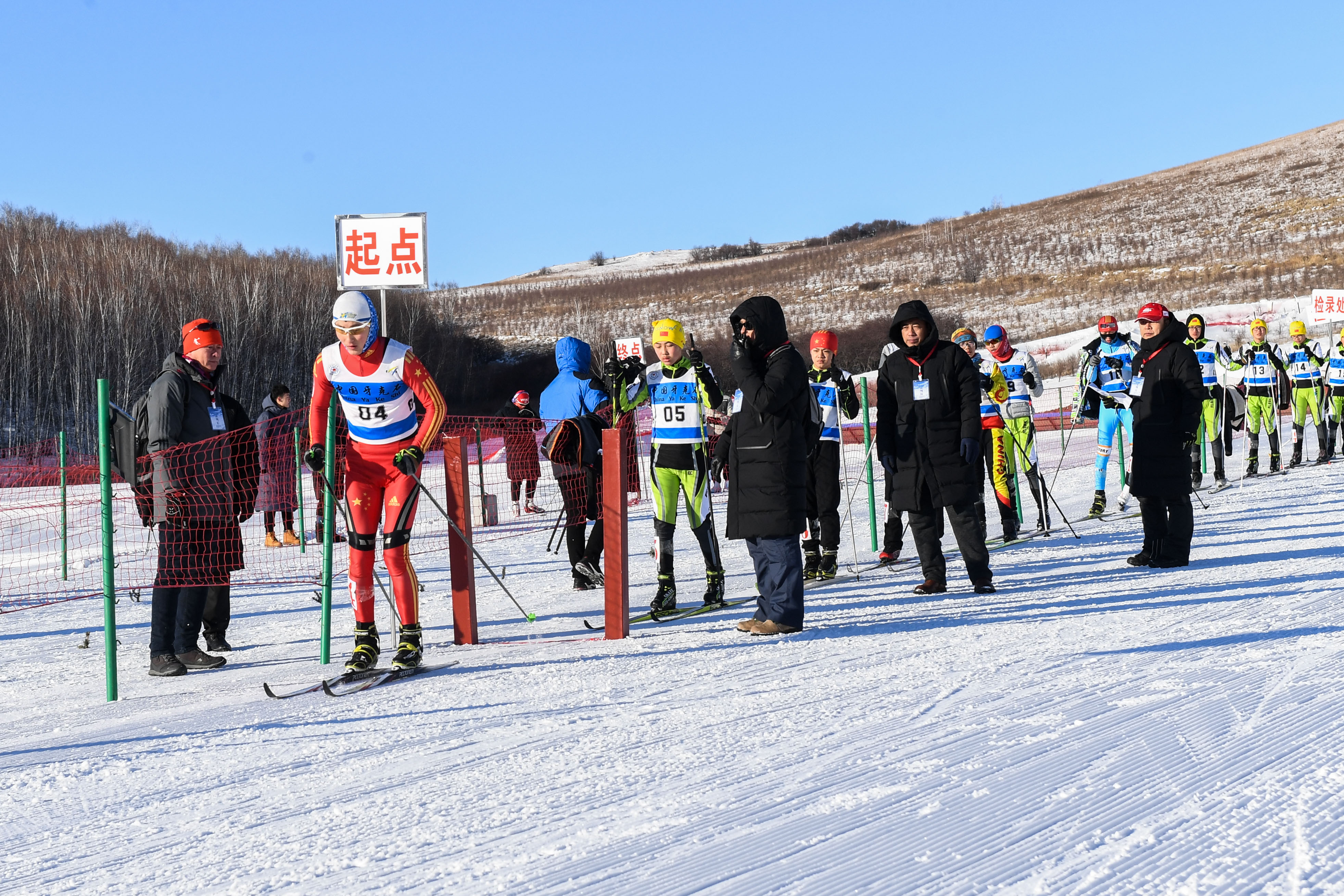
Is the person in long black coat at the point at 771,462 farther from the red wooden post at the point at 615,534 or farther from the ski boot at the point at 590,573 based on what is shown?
the ski boot at the point at 590,573

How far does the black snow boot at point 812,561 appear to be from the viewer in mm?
8172

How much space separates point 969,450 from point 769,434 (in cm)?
158

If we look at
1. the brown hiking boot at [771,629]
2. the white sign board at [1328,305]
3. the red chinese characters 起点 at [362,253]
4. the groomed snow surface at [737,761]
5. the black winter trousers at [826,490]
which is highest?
the white sign board at [1328,305]

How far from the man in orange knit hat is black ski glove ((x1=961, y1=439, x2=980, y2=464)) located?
44.3 inches

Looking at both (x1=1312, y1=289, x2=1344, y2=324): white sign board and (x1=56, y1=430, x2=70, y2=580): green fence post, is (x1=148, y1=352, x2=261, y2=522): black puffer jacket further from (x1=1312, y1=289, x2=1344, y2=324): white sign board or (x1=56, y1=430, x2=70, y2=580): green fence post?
(x1=1312, y1=289, x2=1344, y2=324): white sign board

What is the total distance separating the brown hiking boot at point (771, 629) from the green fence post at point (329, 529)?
219cm

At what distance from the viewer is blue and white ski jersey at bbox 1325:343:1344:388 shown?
55.3ft

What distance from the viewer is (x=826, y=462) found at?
7.88 m

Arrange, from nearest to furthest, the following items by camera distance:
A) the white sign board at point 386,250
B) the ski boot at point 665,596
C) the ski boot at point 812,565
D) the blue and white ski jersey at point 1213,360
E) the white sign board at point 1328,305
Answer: the ski boot at point 665,596 < the ski boot at point 812,565 < the white sign board at point 386,250 < the blue and white ski jersey at point 1213,360 < the white sign board at point 1328,305

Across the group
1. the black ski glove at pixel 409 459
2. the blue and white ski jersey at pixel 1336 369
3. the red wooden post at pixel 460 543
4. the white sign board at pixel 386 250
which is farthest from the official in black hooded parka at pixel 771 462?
the blue and white ski jersey at pixel 1336 369

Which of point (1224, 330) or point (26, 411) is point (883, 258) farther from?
point (26, 411)

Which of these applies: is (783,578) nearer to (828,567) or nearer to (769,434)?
(769,434)

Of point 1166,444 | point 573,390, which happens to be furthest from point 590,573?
point 1166,444

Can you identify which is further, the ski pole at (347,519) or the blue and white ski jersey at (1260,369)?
the blue and white ski jersey at (1260,369)
